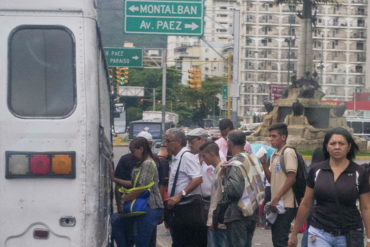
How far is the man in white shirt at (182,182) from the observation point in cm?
866

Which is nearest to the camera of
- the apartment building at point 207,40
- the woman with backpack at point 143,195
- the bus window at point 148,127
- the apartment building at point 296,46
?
the woman with backpack at point 143,195

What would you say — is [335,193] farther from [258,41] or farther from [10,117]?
[258,41]

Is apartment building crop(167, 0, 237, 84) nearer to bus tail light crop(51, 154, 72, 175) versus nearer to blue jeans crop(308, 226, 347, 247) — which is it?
blue jeans crop(308, 226, 347, 247)

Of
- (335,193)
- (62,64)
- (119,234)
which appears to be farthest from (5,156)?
(119,234)

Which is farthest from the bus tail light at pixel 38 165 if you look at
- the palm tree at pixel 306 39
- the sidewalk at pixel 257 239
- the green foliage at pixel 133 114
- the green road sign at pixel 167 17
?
the green foliage at pixel 133 114

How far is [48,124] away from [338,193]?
95.6 inches

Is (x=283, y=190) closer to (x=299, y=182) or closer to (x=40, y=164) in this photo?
(x=299, y=182)

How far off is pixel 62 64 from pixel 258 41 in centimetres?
10859

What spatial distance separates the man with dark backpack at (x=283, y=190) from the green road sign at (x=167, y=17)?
1136cm

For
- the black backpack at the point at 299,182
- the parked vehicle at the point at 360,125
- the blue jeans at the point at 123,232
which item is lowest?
the parked vehicle at the point at 360,125

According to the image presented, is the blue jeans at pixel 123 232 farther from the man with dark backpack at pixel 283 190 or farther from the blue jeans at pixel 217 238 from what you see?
the man with dark backpack at pixel 283 190

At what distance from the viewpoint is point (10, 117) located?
572cm

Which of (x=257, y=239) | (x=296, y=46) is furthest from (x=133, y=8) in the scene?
(x=296, y=46)

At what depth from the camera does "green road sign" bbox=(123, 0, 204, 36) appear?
19.6 m
